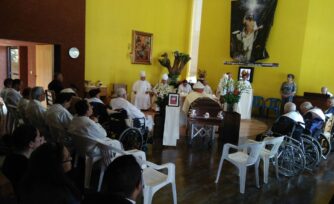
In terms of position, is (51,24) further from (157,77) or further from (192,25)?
(192,25)

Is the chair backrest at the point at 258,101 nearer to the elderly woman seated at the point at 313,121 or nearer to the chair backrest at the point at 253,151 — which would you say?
the elderly woman seated at the point at 313,121

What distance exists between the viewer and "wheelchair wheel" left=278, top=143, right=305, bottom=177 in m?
3.70

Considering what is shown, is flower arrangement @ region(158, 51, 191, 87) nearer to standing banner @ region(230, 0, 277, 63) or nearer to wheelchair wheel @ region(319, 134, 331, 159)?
standing banner @ region(230, 0, 277, 63)

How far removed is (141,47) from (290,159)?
6.58 metres


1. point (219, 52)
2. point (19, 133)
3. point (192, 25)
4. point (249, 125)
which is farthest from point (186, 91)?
point (19, 133)

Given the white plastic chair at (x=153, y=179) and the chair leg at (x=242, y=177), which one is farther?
the chair leg at (x=242, y=177)

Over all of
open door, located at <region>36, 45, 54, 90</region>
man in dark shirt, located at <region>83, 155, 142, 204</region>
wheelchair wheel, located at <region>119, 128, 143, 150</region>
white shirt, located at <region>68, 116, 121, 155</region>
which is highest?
open door, located at <region>36, 45, 54, 90</region>

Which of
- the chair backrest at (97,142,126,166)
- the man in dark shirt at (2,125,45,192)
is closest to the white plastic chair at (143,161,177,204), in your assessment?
the chair backrest at (97,142,126,166)

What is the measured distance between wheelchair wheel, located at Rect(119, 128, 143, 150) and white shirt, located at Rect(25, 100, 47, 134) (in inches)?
41.9

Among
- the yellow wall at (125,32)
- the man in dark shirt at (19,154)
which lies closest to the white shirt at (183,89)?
the yellow wall at (125,32)

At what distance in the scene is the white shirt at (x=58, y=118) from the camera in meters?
3.25

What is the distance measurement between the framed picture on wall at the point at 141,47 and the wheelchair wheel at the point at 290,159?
628 cm

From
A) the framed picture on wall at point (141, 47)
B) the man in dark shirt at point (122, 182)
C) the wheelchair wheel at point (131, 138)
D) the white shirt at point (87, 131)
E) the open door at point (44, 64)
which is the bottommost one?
the wheelchair wheel at point (131, 138)

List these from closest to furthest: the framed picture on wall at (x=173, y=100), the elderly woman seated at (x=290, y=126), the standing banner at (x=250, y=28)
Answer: the elderly woman seated at (x=290, y=126)
the framed picture on wall at (x=173, y=100)
the standing banner at (x=250, y=28)
